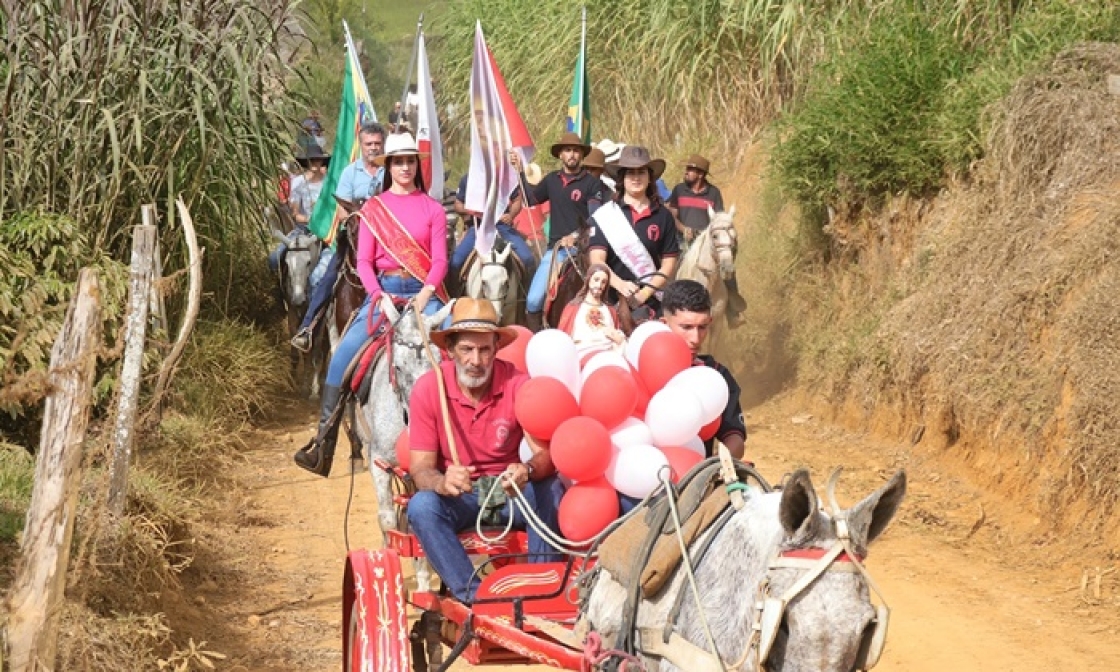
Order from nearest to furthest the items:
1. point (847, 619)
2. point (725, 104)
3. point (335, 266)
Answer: point (847, 619)
point (335, 266)
point (725, 104)

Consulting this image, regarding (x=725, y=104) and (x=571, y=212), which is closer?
(x=571, y=212)

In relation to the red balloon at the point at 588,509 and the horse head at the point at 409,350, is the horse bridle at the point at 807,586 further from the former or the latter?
the horse head at the point at 409,350

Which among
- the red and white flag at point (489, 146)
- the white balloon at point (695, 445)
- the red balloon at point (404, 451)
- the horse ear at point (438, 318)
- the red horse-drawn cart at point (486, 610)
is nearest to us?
the red horse-drawn cart at point (486, 610)

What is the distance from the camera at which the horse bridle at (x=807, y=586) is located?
168 inches

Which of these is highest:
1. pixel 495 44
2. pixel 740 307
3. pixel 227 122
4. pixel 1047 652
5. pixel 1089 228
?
pixel 495 44

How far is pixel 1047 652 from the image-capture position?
28.0ft

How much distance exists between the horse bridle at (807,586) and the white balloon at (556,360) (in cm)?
190

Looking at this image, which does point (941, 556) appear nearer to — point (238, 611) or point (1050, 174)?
point (1050, 174)

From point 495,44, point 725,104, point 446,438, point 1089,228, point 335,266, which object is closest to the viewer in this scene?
point 446,438

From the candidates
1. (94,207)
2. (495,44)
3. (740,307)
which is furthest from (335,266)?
(495,44)

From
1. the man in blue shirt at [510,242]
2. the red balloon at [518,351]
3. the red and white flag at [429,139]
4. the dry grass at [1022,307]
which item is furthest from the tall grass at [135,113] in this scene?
the dry grass at [1022,307]

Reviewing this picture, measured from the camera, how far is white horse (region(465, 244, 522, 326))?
47.3 feet

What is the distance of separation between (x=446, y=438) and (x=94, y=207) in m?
5.95

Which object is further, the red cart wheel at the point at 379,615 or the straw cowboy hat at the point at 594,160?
the straw cowboy hat at the point at 594,160
